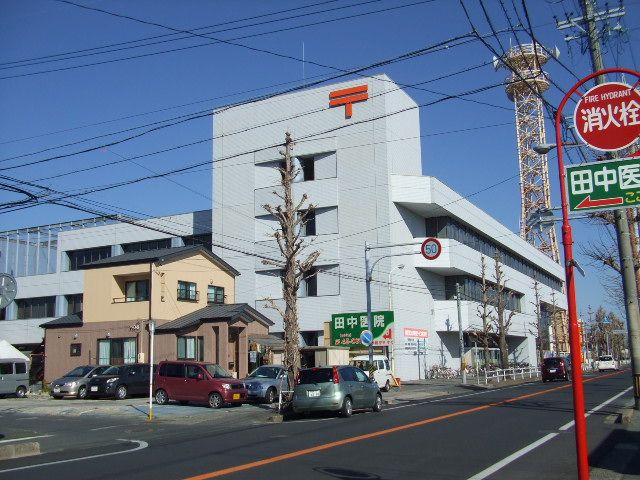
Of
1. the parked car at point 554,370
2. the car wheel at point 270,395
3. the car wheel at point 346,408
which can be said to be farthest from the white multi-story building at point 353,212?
the car wheel at point 346,408

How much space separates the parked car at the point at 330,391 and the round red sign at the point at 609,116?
555 inches

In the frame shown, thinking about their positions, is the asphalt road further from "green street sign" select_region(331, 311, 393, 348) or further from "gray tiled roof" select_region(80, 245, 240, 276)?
"green street sign" select_region(331, 311, 393, 348)

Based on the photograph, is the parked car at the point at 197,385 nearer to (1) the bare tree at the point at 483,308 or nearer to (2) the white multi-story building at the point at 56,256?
(1) the bare tree at the point at 483,308

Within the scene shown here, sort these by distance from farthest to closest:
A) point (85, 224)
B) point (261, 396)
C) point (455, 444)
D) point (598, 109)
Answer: point (85, 224) → point (261, 396) → point (455, 444) → point (598, 109)

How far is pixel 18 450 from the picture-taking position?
1407 cm

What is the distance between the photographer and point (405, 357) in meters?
49.8

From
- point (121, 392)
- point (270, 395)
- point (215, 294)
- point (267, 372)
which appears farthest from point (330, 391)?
point (215, 294)

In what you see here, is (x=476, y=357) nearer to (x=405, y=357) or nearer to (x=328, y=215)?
(x=405, y=357)

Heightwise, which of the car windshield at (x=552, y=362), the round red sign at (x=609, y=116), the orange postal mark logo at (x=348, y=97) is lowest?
the car windshield at (x=552, y=362)

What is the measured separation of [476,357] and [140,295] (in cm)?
3327

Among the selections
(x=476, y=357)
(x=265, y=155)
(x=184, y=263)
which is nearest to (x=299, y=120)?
(x=265, y=155)

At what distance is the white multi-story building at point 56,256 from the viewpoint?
6347 centimetres

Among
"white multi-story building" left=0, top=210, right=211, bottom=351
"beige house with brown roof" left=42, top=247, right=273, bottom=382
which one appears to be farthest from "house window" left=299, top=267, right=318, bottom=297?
"white multi-story building" left=0, top=210, right=211, bottom=351

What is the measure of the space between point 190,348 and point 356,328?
11.5 m
